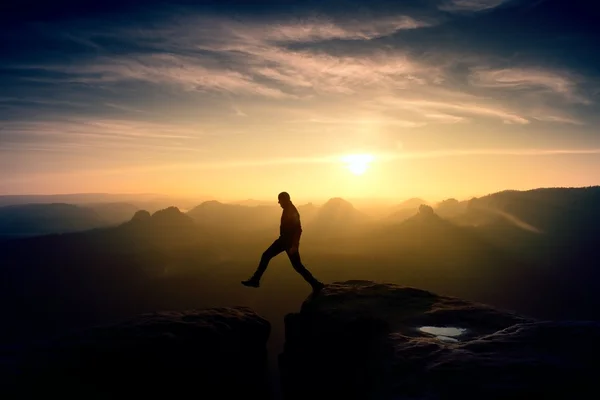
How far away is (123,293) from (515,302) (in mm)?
158871

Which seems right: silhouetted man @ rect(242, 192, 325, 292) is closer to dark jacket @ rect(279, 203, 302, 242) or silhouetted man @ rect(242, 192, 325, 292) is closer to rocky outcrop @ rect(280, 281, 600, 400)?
dark jacket @ rect(279, 203, 302, 242)

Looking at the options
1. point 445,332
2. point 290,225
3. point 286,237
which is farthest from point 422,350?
point 290,225

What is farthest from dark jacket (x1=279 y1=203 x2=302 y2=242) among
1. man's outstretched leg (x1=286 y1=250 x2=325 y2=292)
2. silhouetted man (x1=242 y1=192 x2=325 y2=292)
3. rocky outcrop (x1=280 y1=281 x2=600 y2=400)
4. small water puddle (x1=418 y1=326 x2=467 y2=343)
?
small water puddle (x1=418 y1=326 x2=467 y2=343)

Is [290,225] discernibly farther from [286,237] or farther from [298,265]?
[298,265]

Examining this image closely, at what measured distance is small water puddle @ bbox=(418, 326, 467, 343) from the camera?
1176 cm

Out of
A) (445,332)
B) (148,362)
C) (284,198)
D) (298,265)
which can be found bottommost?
(148,362)

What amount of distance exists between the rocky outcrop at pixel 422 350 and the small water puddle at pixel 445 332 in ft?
0.10

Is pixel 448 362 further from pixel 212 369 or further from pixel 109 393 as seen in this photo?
pixel 109 393

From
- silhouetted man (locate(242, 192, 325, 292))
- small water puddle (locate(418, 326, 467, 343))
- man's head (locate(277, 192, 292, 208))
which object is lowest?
small water puddle (locate(418, 326, 467, 343))

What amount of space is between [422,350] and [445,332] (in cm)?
259

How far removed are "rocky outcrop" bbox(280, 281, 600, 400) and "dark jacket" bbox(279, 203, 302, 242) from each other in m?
3.36

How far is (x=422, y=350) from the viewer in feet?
33.7

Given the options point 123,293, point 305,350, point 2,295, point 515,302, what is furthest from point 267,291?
point 305,350

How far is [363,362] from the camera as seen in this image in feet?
40.7
